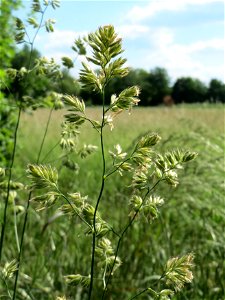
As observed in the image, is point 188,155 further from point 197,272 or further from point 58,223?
point 58,223

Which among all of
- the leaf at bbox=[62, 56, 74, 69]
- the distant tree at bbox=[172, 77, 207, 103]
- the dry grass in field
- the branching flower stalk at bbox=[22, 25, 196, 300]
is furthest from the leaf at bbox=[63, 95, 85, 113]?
the distant tree at bbox=[172, 77, 207, 103]

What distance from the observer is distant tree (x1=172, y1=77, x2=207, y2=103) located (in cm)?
6028

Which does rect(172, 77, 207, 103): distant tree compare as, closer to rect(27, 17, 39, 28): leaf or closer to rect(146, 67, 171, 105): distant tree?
rect(146, 67, 171, 105): distant tree

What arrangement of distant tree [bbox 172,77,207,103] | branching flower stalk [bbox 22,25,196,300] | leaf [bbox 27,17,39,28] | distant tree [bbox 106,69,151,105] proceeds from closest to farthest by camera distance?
branching flower stalk [bbox 22,25,196,300] → distant tree [bbox 106,69,151,105] → leaf [bbox 27,17,39,28] → distant tree [bbox 172,77,207,103]

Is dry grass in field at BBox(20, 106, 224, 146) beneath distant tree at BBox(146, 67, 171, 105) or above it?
above

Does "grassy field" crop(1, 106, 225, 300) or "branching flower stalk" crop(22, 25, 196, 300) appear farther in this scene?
"grassy field" crop(1, 106, 225, 300)

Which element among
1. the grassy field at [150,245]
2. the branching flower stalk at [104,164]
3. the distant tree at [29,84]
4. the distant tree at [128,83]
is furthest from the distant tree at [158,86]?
the branching flower stalk at [104,164]

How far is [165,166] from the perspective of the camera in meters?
1.25

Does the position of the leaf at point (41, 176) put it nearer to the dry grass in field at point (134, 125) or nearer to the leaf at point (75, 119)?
the leaf at point (75, 119)

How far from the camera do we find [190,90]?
6088 cm

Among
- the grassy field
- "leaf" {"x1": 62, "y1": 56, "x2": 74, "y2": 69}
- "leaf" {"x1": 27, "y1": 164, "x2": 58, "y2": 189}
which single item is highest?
"leaf" {"x1": 62, "y1": 56, "x2": 74, "y2": 69}

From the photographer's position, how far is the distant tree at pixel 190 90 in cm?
6028

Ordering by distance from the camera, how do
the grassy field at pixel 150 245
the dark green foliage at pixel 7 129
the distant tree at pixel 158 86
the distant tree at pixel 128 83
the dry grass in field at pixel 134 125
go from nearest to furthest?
the distant tree at pixel 128 83 < the grassy field at pixel 150 245 < the dark green foliage at pixel 7 129 < the dry grass in field at pixel 134 125 < the distant tree at pixel 158 86

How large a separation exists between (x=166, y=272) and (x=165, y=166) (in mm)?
221
